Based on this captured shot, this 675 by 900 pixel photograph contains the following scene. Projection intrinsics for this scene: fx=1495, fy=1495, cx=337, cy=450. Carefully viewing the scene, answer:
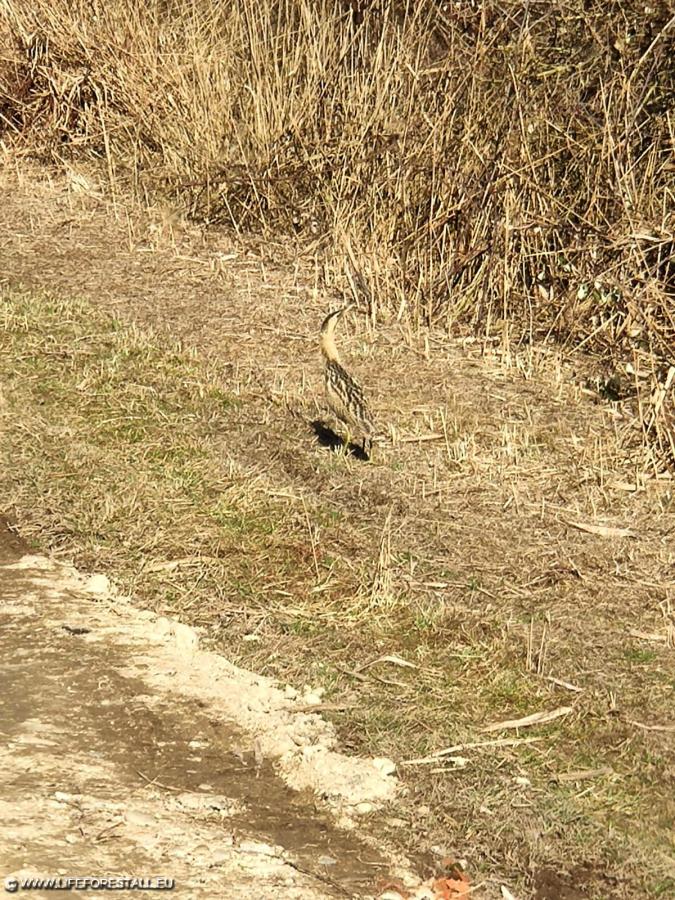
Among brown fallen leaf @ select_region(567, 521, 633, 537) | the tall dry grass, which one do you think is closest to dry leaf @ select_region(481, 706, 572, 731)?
brown fallen leaf @ select_region(567, 521, 633, 537)

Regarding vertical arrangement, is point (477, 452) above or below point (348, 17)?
below

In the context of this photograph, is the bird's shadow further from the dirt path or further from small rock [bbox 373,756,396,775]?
small rock [bbox 373,756,396,775]

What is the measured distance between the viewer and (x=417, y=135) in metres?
9.79

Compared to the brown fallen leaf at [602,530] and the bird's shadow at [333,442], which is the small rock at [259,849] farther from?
the bird's shadow at [333,442]

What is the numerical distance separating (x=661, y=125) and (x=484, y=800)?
502 centimetres

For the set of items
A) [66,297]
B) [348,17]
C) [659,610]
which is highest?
[348,17]

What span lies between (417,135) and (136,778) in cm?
617

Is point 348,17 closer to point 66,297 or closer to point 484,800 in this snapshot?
point 66,297

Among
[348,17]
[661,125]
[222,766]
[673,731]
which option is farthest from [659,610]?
[348,17]

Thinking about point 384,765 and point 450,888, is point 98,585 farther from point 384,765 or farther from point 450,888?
point 450,888

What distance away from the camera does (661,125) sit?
840cm

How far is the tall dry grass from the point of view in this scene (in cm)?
840

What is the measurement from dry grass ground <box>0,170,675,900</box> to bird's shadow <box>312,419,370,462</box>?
0.23ft

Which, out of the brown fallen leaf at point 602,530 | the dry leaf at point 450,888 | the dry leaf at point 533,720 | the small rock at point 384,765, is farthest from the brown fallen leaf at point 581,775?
the brown fallen leaf at point 602,530
